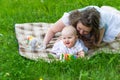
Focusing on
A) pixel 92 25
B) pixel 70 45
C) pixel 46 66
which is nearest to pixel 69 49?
pixel 70 45

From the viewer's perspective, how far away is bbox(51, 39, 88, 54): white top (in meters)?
6.39

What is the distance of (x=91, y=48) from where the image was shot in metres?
6.56

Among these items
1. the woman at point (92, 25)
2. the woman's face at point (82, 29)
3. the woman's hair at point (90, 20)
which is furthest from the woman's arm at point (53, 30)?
the woman's face at point (82, 29)

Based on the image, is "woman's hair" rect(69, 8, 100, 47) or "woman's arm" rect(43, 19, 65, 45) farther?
"woman's arm" rect(43, 19, 65, 45)

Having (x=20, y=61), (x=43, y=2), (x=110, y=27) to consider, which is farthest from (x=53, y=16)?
(x=20, y=61)

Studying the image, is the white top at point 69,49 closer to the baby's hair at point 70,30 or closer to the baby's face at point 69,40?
the baby's face at point 69,40

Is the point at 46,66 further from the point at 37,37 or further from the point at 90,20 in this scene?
the point at 37,37

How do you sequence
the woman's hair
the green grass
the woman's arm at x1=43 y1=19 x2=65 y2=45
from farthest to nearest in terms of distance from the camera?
the woman's arm at x1=43 y1=19 x2=65 y2=45
the woman's hair
the green grass

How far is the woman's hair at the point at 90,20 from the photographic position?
6332mm

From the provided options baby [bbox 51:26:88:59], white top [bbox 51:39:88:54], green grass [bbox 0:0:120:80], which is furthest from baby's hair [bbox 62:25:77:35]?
green grass [bbox 0:0:120:80]

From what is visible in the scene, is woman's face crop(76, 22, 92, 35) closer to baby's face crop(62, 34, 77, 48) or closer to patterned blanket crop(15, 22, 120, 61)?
baby's face crop(62, 34, 77, 48)

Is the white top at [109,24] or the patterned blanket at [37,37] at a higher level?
the white top at [109,24]

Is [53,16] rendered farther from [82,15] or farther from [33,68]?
[33,68]

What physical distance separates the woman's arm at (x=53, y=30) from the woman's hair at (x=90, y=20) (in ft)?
0.62
